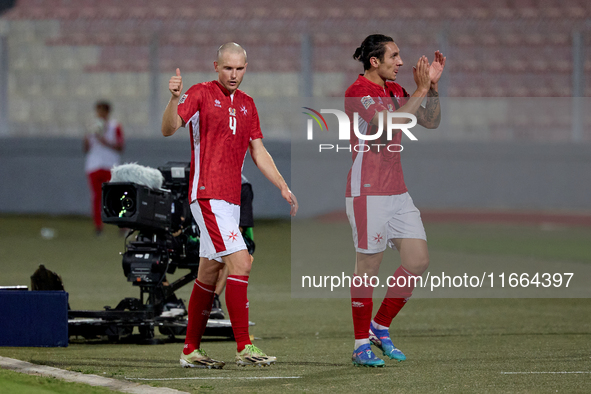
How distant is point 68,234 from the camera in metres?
16.5

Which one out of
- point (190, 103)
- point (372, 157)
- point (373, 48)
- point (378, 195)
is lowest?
point (378, 195)

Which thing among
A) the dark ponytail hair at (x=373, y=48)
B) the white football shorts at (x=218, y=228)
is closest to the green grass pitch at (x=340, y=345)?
the white football shorts at (x=218, y=228)

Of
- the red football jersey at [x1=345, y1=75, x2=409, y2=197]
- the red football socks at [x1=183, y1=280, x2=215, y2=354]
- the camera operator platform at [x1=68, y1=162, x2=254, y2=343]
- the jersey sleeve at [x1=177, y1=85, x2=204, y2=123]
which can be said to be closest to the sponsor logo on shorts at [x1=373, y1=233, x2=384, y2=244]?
the red football jersey at [x1=345, y1=75, x2=409, y2=197]

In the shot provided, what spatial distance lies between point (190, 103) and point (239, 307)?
121 centimetres

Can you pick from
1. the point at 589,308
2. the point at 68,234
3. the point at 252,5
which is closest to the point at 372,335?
the point at 589,308

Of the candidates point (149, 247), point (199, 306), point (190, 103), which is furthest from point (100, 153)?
point (190, 103)

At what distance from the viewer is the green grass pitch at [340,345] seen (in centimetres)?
514

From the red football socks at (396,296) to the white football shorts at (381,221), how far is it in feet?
0.77

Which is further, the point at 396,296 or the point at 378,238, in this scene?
the point at 396,296

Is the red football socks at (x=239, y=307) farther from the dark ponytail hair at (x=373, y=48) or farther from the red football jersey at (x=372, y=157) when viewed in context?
the dark ponytail hair at (x=373, y=48)

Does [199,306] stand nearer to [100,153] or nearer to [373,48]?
[373,48]

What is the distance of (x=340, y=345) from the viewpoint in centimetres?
680

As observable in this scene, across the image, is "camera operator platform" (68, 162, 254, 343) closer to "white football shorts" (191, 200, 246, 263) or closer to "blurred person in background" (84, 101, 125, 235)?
"white football shorts" (191, 200, 246, 263)

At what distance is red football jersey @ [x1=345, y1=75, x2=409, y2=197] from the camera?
5793 millimetres
